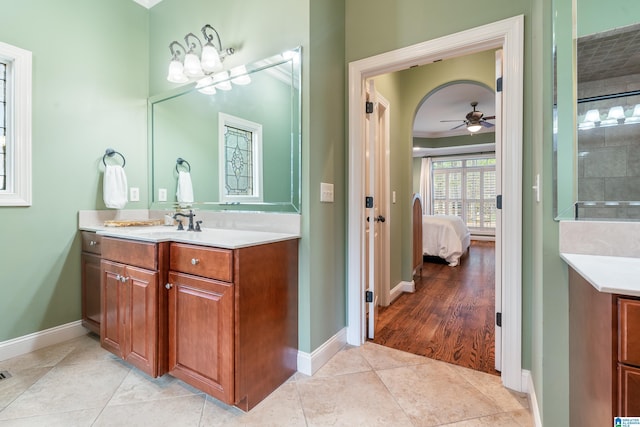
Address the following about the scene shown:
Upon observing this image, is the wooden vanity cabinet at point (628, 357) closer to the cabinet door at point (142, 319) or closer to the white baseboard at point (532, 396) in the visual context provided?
the white baseboard at point (532, 396)

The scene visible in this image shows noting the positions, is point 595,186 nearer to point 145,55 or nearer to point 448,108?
point 145,55

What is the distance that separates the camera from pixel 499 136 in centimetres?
168

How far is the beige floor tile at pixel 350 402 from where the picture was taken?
1391mm

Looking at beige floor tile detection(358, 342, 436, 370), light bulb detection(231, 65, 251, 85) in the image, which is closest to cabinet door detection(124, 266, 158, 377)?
beige floor tile detection(358, 342, 436, 370)

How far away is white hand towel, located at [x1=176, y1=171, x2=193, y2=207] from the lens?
245cm

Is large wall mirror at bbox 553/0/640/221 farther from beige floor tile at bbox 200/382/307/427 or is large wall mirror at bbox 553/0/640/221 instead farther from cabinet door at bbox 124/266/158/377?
cabinet door at bbox 124/266/158/377

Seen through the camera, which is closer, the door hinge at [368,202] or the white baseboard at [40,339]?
the white baseboard at [40,339]

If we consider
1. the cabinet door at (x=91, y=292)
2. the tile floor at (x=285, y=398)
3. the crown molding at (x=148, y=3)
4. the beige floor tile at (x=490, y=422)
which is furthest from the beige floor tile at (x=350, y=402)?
the crown molding at (x=148, y=3)

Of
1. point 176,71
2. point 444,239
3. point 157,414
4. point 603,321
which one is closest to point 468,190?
point 444,239

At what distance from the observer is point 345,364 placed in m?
1.90

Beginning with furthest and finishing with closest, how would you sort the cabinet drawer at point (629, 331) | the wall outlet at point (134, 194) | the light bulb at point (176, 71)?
the wall outlet at point (134, 194)
the light bulb at point (176, 71)
the cabinet drawer at point (629, 331)

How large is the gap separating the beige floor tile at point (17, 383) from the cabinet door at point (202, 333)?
0.81 m

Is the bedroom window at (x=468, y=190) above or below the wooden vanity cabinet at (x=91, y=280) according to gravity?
above

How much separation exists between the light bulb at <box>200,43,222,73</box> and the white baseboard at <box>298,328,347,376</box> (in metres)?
2.14
